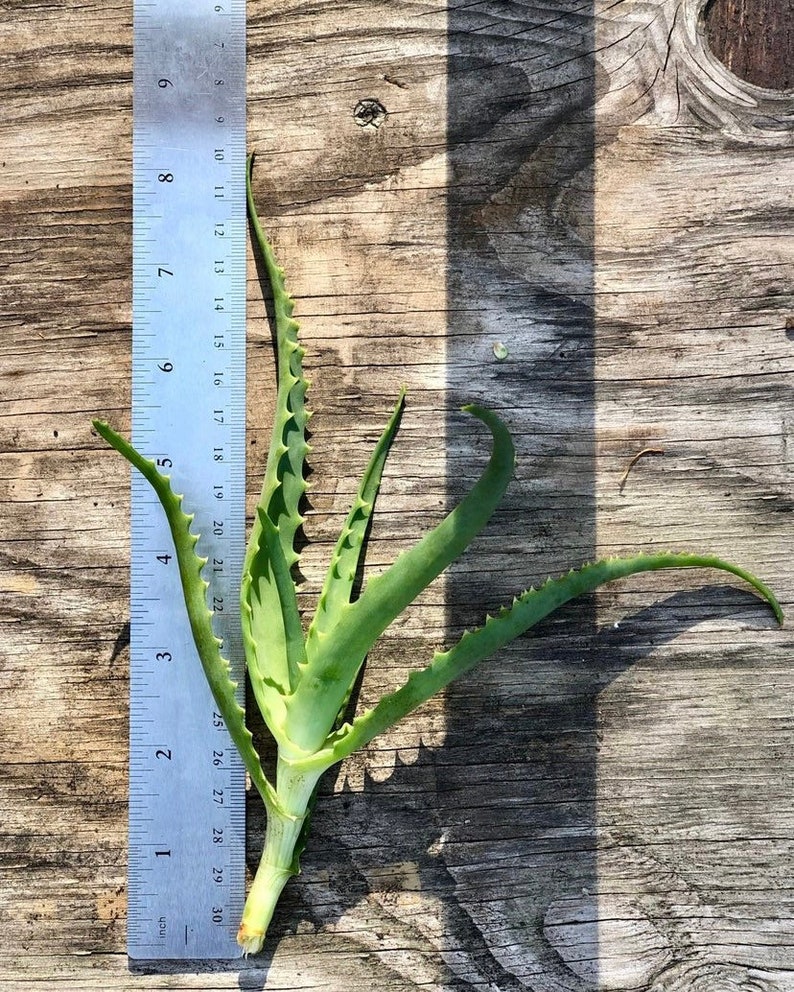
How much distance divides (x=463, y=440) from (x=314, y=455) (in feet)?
0.94

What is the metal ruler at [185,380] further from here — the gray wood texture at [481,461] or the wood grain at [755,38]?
the wood grain at [755,38]

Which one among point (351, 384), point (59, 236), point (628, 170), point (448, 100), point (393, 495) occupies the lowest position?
point (393, 495)

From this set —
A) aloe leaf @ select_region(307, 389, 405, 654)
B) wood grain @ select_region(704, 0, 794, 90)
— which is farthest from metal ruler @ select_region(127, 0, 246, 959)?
wood grain @ select_region(704, 0, 794, 90)

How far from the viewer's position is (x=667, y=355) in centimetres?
168

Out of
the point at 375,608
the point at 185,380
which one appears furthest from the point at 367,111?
the point at 375,608

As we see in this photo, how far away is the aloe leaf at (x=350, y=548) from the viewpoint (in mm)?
1538

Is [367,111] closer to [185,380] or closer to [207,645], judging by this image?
[185,380]

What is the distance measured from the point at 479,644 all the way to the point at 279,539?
392 mm

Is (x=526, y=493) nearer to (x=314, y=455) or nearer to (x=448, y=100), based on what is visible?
(x=314, y=455)

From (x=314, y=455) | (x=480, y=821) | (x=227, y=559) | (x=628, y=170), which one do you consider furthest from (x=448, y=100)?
(x=480, y=821)

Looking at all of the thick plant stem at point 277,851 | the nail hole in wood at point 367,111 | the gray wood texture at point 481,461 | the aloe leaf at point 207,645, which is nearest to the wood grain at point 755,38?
the gray wood texture at point 481,461

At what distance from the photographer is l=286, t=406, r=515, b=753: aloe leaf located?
131 centimetres

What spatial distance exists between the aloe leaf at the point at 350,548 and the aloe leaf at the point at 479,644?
165 mm

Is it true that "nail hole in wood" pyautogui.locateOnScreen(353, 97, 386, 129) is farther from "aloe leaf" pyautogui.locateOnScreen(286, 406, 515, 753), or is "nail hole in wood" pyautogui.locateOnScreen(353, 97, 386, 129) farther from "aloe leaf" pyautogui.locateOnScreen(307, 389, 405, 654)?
"aloe leaf" pyautogui.locateOnScreen(286, 406, 515, 753)
